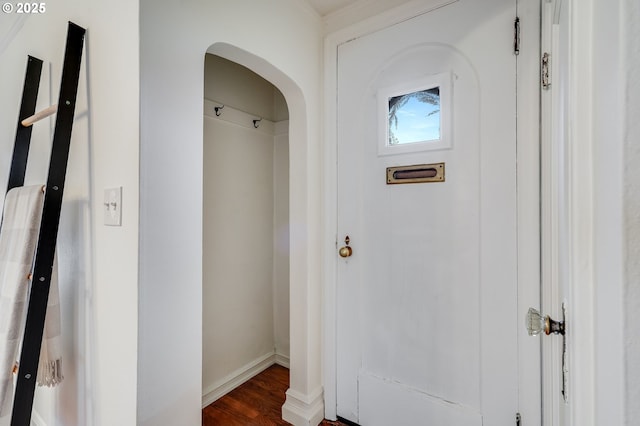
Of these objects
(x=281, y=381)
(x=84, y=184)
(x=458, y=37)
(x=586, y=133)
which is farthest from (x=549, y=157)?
(x=281, y=381)

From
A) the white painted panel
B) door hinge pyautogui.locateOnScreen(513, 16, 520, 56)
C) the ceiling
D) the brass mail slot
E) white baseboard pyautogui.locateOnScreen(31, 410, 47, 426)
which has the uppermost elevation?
the ceiling

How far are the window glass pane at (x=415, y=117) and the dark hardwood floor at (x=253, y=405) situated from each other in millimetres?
1545

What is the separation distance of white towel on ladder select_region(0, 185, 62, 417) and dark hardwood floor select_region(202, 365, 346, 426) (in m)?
0.92

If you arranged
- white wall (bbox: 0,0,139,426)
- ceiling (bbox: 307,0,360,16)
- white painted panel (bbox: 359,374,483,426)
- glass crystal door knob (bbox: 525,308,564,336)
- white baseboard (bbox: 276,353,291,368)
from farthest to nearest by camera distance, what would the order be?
white baseboard (bbox: 276,353,291,368) → ceiling (bbox: 307,0,360,16) → white painted panel (bbox: 359,374,483,426) → white wall (bbox: 0,0,139,426) → glass crystal door knob (bbox: 525,308,564,336)

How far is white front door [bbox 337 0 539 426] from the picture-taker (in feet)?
3.77

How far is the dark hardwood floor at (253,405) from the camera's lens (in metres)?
1.59

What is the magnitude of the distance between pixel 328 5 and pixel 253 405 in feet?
7.74

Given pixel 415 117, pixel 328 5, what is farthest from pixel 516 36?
pixel 328 5

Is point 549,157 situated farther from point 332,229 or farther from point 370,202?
point 332,229

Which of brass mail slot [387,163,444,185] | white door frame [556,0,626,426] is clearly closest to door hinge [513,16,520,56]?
brass mail slot [387,163,444,185]

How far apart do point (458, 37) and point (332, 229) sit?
107 centimetres

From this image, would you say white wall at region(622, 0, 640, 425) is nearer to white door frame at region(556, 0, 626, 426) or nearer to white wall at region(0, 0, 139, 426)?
white door frame at region(556, 0, 626, 426)

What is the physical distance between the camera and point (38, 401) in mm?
1361
